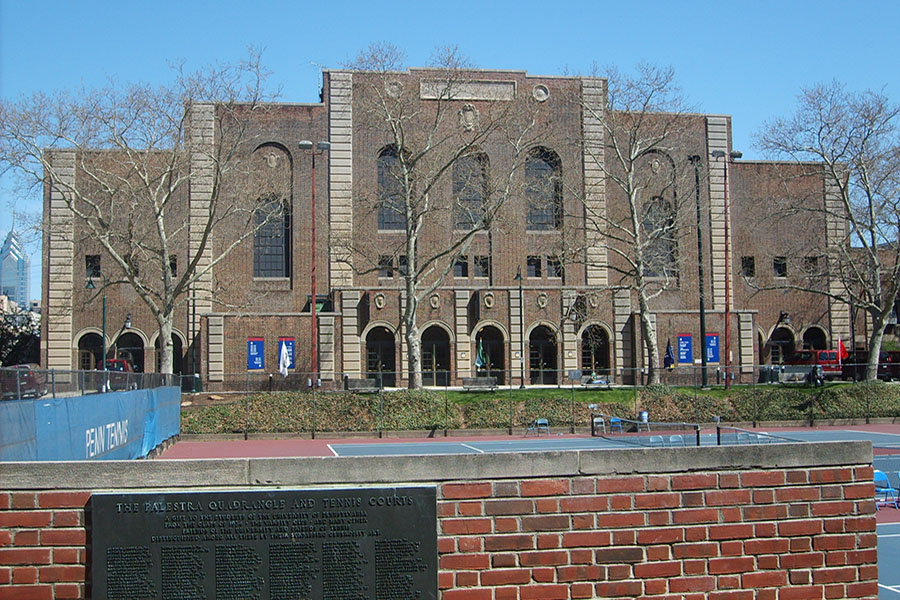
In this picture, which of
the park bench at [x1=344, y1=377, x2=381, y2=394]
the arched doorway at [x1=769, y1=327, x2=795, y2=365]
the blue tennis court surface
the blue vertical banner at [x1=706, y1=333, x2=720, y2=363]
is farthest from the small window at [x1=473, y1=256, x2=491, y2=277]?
the blue tennis court surface

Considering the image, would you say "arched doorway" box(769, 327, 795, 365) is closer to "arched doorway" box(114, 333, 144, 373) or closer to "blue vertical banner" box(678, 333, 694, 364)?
"blue vertical banner" box(678, 333, 694, 364)

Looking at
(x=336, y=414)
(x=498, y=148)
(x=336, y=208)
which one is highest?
(x=498, y=148)

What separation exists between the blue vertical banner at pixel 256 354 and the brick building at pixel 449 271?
0.36 feet

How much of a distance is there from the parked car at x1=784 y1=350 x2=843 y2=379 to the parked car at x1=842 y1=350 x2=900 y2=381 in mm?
589

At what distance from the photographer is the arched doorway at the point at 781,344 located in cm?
6041

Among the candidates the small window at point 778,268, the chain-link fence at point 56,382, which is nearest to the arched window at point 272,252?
the small window at point 778,268

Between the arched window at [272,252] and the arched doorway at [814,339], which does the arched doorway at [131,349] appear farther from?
the arched doorway at [814,339]

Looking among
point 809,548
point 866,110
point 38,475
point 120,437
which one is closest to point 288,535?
point 38,475

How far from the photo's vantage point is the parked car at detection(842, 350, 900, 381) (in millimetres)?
45362

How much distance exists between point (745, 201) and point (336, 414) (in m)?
34.5

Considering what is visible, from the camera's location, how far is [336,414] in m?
36.7

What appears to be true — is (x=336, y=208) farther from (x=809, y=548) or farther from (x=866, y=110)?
(x=809, y=548)

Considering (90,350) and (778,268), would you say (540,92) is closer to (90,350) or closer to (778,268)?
(778,268)

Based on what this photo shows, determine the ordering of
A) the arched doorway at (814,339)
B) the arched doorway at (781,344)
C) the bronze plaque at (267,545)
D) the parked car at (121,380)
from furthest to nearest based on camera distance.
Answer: the arched doorway at (814,339) < the arched doorway at (781,344) < the parked car at (121,380) < the bronze plaque at (267,545)
